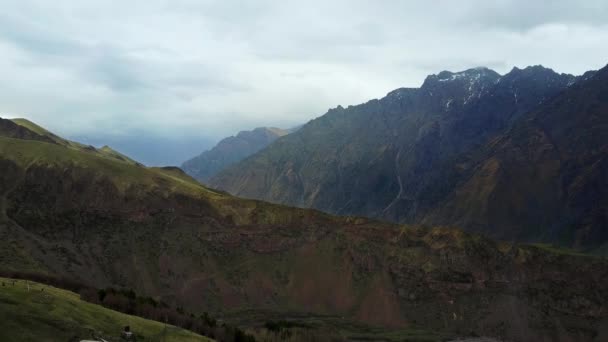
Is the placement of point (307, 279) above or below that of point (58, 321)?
below

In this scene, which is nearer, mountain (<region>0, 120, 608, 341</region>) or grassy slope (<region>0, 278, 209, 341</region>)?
grassy slope (<region>0, 278, 209, 341</region>)

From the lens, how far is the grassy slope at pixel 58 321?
65.9m

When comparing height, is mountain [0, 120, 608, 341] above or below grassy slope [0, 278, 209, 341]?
below

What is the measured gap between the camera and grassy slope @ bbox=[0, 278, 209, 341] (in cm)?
6588

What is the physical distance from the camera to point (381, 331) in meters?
173

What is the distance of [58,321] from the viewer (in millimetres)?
70875

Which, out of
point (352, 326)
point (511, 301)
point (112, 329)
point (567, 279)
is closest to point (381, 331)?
point (352, 326)

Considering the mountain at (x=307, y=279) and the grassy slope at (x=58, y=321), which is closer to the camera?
the grassy slope at (x=58, y=321)

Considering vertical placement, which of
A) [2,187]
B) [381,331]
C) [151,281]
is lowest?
[381,331]

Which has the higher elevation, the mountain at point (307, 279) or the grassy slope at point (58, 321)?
the grassy slope at point (58, 321)

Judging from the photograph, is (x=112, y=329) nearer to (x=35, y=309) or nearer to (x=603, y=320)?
(x=35, y=309)

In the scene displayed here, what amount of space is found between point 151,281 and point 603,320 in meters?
137

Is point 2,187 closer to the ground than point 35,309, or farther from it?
farther from it

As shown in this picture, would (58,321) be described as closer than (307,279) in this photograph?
Yes
